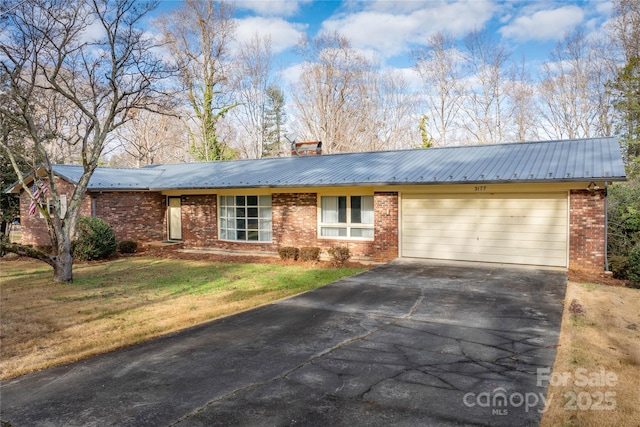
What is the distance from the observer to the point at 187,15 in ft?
99.9

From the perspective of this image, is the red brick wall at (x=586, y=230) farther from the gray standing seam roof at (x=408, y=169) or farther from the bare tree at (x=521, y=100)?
the bare tree at (x=521, y=100)

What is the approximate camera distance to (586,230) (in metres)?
10.7

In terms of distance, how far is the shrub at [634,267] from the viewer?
30.8 ft

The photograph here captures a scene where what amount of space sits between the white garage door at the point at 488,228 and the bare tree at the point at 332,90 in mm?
19060

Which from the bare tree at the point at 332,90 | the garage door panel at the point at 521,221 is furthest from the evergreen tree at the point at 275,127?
the garage door panel at the point at 521,221

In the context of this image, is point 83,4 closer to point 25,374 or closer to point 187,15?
point 25,374

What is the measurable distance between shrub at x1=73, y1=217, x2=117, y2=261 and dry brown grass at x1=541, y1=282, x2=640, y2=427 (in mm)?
13798

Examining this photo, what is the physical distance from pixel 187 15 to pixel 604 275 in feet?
99.1

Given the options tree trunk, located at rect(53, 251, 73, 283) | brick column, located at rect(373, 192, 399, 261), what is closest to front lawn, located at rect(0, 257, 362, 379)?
tree trunk, located at rect(53, 251, 73, 283)

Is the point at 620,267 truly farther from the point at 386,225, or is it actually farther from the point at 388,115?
the point at 388,115

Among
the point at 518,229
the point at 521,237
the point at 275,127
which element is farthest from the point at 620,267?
the point at 275,127

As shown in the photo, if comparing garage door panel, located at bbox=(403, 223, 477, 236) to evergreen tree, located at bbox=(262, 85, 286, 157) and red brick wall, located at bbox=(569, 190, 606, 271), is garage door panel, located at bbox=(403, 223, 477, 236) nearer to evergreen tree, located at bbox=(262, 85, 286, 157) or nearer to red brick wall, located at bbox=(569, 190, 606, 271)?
red brick wall, located at bbox=(569, 190, 606, 271)

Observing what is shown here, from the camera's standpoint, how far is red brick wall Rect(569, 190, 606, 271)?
1052cm

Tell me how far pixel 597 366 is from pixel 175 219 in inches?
679
